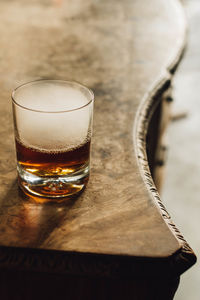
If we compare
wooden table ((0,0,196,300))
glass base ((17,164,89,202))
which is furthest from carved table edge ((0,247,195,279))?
glass base ((17,164,89,202))

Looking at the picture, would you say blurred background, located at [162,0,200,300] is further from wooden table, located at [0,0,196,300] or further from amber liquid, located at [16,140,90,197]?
amber liquid, located at [16,140,90,197]

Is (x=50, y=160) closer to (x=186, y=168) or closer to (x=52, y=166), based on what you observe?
(x=52, y=166)

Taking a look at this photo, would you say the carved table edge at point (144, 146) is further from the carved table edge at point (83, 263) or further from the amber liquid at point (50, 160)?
the amber liquid at point (50, 160)

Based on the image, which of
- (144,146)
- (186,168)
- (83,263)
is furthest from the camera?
(186,168)

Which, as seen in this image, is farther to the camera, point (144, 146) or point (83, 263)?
point (144, 146)

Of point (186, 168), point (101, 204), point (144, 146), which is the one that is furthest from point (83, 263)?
point (186, 168)

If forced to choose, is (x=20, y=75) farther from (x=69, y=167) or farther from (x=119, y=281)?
(x=119, y=281)

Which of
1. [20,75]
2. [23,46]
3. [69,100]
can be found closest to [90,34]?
[23,46]

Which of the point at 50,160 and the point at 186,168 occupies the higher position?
the point at 50,160
